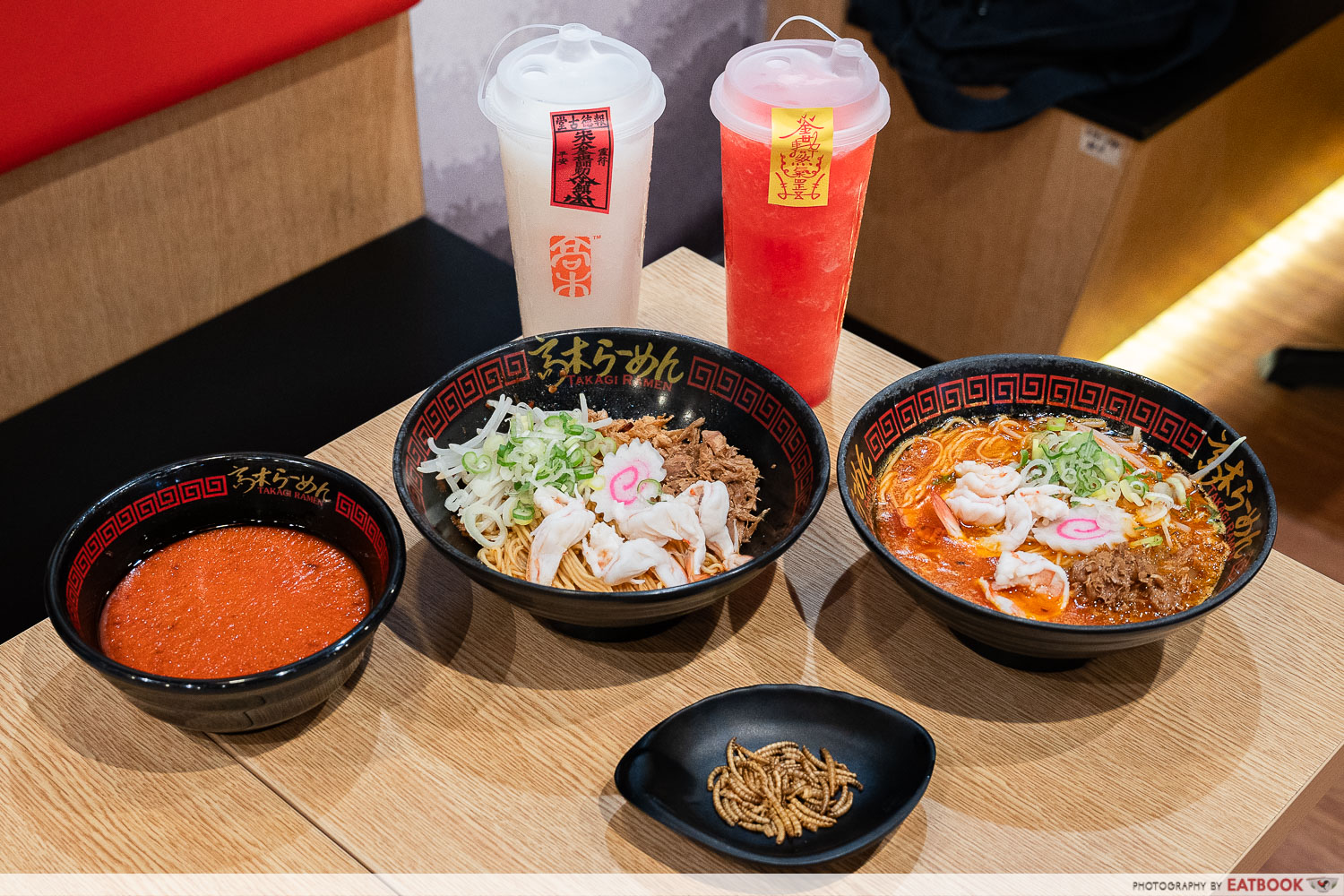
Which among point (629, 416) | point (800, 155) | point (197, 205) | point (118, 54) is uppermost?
point (800, 155)

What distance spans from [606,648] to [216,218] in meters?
1.31

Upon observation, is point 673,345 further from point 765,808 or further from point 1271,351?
point 1271,351

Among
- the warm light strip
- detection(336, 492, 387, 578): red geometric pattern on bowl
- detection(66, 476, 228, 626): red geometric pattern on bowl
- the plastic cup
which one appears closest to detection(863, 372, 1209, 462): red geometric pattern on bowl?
the plastic cup

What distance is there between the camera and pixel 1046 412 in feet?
4.36

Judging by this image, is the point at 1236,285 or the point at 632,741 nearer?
the point at 632,741

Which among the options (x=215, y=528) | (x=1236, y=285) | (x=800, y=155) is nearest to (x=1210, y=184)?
(x=1236, y=285)

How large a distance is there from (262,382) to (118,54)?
567 mm

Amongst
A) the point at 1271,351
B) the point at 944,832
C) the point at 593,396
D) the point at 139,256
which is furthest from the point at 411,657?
the point at 1271,351

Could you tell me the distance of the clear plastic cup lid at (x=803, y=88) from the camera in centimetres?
132

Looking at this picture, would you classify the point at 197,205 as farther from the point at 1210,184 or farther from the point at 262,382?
the point at 1210,184

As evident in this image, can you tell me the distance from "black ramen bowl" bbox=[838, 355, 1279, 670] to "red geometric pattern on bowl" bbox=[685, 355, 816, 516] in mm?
59

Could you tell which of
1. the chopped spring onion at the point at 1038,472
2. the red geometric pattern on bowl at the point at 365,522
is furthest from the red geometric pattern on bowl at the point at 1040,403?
the red geometric pattern on bowl at the point at 365,522

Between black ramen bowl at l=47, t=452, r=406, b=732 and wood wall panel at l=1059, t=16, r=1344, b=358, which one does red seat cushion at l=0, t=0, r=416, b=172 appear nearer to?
black ramen bowl at l=47, t=452, r=406, b=732
